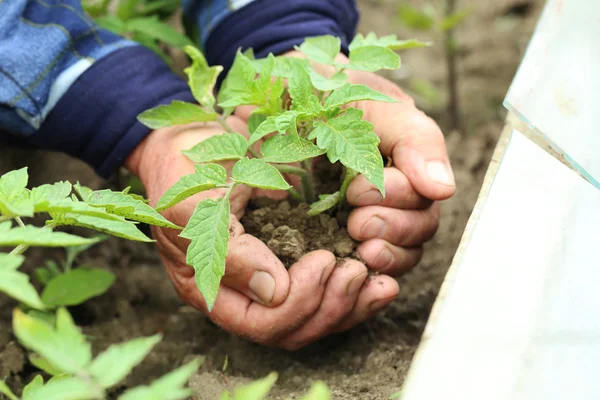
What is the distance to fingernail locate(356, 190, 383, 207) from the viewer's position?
1.21 meters

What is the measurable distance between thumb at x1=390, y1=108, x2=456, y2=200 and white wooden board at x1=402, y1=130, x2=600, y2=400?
0.58 ft

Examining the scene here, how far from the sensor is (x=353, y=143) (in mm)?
1010

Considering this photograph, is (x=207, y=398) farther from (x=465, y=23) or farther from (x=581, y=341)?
(x=465, y=23)

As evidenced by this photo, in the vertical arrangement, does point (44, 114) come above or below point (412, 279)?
above

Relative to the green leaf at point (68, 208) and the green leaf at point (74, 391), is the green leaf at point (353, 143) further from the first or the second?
the green leaf at point (74, 391)

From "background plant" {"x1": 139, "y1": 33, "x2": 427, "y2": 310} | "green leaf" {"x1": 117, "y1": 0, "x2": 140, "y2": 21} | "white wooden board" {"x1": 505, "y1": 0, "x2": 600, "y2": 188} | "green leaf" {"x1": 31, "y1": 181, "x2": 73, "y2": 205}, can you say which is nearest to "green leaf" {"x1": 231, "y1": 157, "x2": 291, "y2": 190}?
"background plant" {"x1": 139, "y1": 33, "x2": 427, "y2": 310}

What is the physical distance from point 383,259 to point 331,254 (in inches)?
4.8

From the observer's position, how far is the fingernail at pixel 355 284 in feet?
3.78

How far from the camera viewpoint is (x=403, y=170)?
1.23 m

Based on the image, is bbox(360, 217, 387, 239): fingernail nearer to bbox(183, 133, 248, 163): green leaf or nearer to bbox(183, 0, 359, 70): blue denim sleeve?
bbox(183, 133, 248, 163): green leaf

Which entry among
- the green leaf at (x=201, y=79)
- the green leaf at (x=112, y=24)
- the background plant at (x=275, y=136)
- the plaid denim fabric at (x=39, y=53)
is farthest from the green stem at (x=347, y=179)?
the green leaf at (x=112, y=24)

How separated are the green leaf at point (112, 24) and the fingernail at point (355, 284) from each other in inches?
39.9

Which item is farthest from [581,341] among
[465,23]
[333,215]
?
[465,23]

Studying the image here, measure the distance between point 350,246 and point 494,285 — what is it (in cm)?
41
